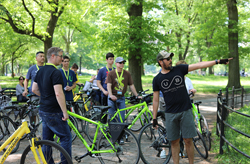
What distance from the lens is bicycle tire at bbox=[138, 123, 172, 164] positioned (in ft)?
14.8

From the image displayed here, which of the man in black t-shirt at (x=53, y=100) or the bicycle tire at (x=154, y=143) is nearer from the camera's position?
the man in black t-shirt at (x=53, y=100)

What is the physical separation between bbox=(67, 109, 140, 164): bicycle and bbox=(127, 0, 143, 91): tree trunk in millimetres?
8421

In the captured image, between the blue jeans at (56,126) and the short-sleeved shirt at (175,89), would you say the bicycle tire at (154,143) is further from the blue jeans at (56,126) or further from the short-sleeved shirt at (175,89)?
the blue jeans at (56,126)

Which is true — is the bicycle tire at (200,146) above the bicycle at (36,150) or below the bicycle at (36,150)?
below

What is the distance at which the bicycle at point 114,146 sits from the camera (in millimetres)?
4156

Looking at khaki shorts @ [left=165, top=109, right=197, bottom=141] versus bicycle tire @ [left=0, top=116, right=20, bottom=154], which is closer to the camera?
khaki shorts @ [left=165, top=109, right=197, bottom=141]

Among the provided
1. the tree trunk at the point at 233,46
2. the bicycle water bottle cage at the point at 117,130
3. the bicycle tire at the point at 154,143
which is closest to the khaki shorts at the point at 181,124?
the bicycle tire at the point at 154,143

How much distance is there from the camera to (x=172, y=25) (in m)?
28.9

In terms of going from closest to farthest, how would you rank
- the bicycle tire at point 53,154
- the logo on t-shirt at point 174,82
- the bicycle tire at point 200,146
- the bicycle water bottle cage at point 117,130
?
the bicycle tire at point 53,154
the logo on t-shirt at point 174,82
the bicycle water bottle cage at point 117,130
the bicycle tire at point 200,146

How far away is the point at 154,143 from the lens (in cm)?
463

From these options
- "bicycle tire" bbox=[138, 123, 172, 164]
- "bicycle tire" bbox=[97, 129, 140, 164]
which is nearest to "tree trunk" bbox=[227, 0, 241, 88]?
"bicycle tire" bbox=[138, 123, 172, 164]

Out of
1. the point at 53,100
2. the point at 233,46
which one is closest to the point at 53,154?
the point at 53,100

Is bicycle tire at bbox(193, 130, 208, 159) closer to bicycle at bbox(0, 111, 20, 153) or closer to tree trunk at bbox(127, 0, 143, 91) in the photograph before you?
bicycle at bbox(0, 111, 20, 153)

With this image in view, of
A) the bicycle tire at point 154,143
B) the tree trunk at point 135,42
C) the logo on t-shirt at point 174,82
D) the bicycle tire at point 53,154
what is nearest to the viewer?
the bicycle tire at point 53,154
